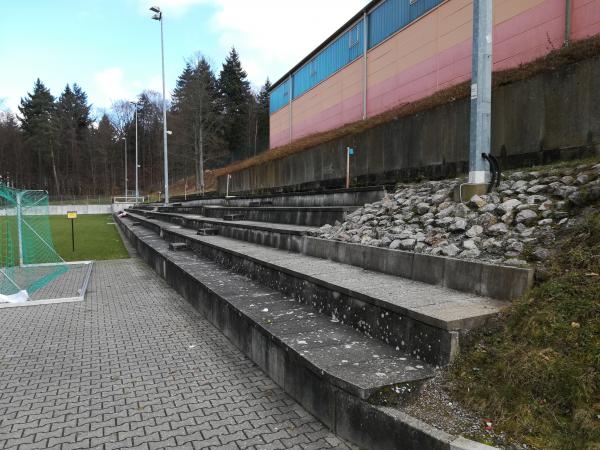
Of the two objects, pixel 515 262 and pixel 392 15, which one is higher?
pixel 392 15

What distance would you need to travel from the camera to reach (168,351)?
196 inches

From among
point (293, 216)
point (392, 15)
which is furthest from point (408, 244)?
point (392, 15)

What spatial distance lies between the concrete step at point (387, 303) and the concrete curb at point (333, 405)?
1.96 ft

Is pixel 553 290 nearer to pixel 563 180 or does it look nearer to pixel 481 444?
pixel 481 444

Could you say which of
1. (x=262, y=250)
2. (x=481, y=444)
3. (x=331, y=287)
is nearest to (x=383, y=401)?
(x=481, y=444)

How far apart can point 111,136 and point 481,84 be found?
8105 centimetres

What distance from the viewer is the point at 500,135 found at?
782cm

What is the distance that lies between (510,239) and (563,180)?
1.25 metres

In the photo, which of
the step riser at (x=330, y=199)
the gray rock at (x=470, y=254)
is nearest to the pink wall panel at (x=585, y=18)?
the step riser at (x=330, y=199)

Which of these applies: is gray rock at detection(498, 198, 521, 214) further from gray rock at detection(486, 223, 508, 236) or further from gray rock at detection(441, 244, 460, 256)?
gray rock at detection(441, 244, 460, 256)

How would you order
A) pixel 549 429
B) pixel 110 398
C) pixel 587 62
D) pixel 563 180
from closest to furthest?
1. pixel 549 429
2. pixel 110 398
3. pixel 563 180
4. pixel 587 62

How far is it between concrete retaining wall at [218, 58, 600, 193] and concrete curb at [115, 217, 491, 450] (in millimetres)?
5472

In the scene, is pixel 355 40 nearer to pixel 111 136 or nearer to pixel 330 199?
pixel 330 199

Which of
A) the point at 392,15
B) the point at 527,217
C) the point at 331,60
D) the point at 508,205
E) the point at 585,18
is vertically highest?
the point at 331,60
